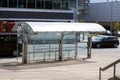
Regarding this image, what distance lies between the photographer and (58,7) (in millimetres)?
63250

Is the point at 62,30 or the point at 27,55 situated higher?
the point at 62,30

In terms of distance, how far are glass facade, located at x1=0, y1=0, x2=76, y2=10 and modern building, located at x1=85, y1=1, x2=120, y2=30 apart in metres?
45.3

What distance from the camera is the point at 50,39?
2788 cm

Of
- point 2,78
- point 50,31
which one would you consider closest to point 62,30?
point 50,31

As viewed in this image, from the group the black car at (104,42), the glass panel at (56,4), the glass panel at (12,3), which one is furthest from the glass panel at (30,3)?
the black car at (104,42)

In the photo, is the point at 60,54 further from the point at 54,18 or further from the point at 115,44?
the point at 54,18

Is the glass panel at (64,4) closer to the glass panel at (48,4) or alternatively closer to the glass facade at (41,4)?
the glass facade at (41,4)

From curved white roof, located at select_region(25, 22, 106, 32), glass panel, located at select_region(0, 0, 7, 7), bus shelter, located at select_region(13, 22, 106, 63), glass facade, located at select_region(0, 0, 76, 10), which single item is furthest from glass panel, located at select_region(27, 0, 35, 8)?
curved white roof, located at select_region(25, 22, 106, 32)

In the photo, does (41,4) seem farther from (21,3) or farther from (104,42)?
(104,42)

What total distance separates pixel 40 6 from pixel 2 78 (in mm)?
44214

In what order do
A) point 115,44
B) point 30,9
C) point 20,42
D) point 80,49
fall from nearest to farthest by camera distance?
1. point 20,42
2. point 80,49
3. point 115,44
4. point 30,9

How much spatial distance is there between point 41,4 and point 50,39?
3433 cm

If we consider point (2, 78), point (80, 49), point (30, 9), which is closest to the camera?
point (2, 78)

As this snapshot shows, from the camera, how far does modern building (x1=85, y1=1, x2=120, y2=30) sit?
115 m
